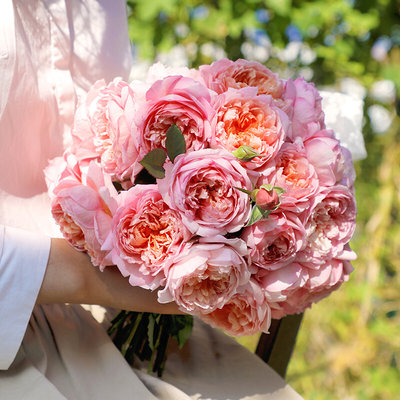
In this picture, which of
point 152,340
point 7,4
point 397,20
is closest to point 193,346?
point 152,340

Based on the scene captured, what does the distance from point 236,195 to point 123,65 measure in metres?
0.50

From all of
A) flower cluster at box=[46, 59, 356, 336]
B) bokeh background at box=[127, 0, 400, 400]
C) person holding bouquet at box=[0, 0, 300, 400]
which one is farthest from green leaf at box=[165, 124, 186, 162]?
bokeh background at box=[127, 0, 400, 400]

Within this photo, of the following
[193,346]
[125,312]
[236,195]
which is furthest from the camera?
[193,346]

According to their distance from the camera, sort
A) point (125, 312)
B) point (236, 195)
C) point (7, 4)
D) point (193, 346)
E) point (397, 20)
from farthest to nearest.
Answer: point (397, 20) → point (193, 346) → point (125, 312) → point (7, 4) → point (236, 195)

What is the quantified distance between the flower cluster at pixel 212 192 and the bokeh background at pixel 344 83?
129 cm

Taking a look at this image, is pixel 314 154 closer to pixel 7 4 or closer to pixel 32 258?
pixel 32 258

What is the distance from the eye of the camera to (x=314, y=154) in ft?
2.46

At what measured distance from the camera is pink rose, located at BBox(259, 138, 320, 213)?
2.34 ft

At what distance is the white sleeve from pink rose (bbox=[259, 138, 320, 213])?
0.33 m

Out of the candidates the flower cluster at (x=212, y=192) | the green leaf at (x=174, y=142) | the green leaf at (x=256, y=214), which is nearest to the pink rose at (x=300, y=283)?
the flower cluster at (x=212, y=192)

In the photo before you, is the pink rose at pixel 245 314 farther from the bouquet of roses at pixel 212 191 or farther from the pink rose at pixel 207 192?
the pink rose at pixel 207 192

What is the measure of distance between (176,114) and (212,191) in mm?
114

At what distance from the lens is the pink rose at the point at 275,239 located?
2.30ft

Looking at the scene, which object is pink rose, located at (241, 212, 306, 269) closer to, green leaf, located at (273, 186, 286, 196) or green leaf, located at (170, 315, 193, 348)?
green leaf, located at (273, 186, 286, 196)
